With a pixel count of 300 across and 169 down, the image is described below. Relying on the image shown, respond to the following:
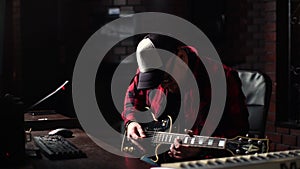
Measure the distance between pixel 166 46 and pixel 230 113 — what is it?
42 centimetres

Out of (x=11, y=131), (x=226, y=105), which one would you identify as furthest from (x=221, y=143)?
(x=11, y=131)

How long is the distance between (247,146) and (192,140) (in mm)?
240

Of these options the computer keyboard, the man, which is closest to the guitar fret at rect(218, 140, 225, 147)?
the man

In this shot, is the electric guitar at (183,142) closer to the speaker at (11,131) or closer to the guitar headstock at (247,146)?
the guitar headstock at (247,146)

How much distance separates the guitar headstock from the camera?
173cm

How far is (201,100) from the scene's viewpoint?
81.7 inches

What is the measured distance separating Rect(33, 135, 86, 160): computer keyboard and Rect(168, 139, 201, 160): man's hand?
0.39 meters

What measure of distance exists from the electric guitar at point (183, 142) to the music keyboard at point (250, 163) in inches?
29.7

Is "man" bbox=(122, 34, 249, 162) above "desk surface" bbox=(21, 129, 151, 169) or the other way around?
above

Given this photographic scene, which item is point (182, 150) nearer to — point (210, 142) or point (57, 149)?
point (210, 142)

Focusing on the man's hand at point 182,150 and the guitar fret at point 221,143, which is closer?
the guitar fret at point 221,143

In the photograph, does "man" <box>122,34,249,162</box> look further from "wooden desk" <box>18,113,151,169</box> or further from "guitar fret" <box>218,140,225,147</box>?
"wooden desk" <box>18,113,151,169</box>

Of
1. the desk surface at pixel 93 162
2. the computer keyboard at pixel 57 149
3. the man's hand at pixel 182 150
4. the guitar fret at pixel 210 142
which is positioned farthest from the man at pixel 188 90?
the computer keyboard at pixel 57 149

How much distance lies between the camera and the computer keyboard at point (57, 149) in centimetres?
179
